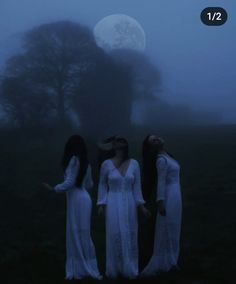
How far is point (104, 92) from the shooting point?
1098 centimetres

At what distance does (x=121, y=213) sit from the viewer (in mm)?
5879

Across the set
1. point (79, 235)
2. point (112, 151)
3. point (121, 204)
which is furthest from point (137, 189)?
point (79, 235)

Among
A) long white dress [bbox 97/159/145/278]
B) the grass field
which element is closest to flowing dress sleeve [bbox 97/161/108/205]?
long white dress [bbox 97/159/145/278]

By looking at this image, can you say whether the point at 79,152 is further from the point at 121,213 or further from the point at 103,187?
the point at 121,213

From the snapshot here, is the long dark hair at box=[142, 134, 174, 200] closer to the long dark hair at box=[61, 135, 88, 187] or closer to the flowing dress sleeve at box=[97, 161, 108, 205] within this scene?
the flowing dress sleeve at box=[97, 161, 108, 205]

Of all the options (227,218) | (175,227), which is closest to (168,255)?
(175,227)

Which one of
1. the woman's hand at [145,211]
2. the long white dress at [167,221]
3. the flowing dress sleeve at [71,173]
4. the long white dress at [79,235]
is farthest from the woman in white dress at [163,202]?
the flowing dress sleeve at [71,173]

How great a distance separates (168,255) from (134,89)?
5.08 m

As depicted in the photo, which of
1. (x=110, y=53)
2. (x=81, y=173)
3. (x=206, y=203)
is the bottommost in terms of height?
(x=206, y=203)

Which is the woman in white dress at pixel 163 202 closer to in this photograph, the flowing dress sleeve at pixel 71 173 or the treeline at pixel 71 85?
the flowing dress sleeve at pixel 71 173

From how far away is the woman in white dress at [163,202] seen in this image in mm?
6016

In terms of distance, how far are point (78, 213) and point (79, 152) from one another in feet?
2.01

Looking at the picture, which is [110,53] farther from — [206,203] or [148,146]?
[148,146]

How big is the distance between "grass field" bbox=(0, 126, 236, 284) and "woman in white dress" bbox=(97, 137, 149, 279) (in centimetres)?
101
